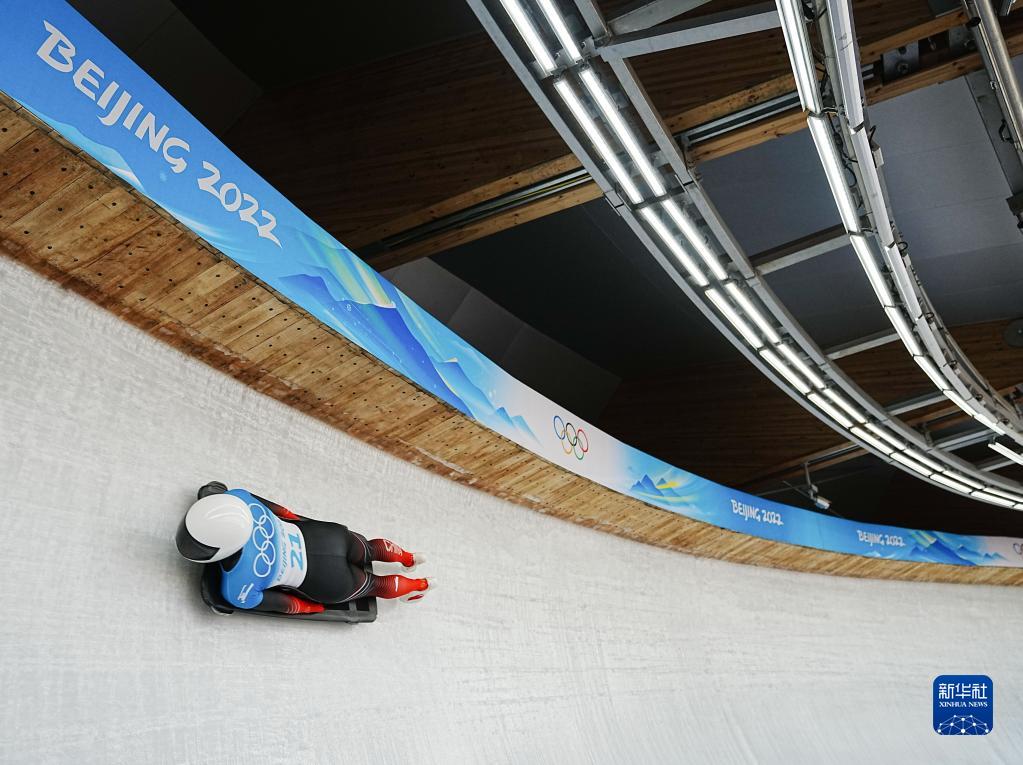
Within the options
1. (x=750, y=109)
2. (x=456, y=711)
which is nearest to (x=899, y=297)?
(x=750, y=109)

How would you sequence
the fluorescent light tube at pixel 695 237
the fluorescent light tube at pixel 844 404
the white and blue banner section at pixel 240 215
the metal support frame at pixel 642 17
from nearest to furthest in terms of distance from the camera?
1. the white and blue banner section at pixel 240 215
2. the metal support frame at pixel 642 17
3. the fluorescent light tube at pixel 695 237
4. the fluorescent light tube at pixel 844 404

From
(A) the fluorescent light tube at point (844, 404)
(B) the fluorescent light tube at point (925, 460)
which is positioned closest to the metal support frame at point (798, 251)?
(A) the fluorescent light tube at point (844, 404)

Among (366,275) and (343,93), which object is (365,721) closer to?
(366,275)

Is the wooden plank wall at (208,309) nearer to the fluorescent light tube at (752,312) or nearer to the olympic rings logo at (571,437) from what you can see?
the olympic rings logo at (571,437)

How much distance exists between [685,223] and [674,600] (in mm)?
4077

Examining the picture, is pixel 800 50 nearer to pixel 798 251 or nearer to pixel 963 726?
pixel 798 251

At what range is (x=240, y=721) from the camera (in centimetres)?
322

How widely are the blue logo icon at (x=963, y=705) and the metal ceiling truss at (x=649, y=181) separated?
477 cm

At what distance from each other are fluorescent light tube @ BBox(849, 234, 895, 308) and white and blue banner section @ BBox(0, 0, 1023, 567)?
2019mm

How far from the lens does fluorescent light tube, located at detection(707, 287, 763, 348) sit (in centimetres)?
520

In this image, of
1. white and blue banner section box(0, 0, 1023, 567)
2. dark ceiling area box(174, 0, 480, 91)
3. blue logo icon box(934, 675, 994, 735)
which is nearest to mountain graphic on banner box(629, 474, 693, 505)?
white and blue banner section box(0, 0, 1023, 567)

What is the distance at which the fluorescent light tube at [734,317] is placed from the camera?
520 cm

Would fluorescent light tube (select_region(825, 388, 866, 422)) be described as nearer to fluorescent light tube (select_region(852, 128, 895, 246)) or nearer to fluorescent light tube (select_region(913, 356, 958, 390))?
fluorescent light tube (select_region(913, 356, 958, 390))

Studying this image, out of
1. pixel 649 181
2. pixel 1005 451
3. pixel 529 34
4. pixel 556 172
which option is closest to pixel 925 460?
pixel 1005 451
